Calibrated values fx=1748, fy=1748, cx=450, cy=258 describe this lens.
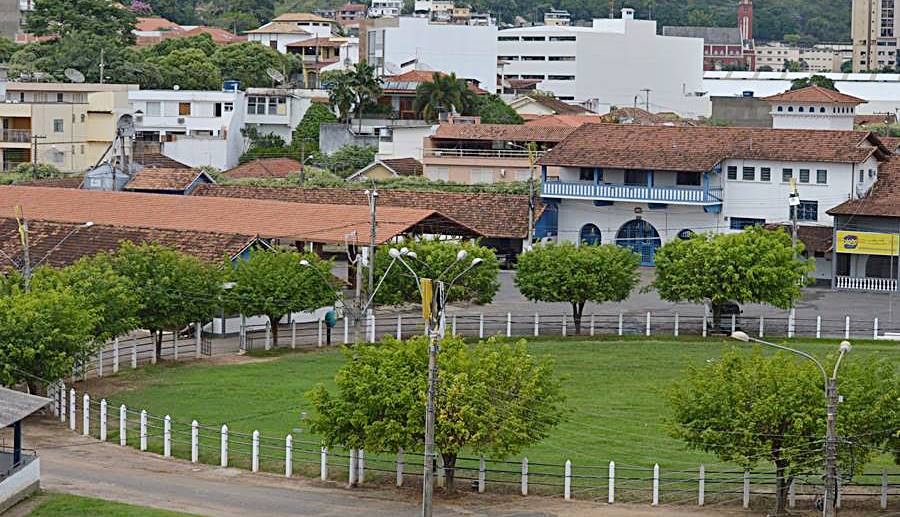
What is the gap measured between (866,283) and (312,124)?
51.4 metres

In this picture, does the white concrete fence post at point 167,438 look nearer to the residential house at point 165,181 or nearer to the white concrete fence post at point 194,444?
the white concrete fence post at point 194,444

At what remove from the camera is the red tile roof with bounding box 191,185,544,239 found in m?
72.9

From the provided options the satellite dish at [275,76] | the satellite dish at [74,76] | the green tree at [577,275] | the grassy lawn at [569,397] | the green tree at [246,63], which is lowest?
the grassy lawn at [569,397]

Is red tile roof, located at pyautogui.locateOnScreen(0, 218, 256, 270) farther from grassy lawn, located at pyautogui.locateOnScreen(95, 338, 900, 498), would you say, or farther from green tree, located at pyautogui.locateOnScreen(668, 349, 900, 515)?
green tree, located at pyautogui.locateOnScreen(668, 349, 900, 515)

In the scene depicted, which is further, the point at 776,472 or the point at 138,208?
the point at 138,208

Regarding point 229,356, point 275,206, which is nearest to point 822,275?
point 275,206

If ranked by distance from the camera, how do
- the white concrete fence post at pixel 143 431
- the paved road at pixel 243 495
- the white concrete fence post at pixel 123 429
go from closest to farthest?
the paved road at pixel 243 495, the white concrete fence post at pixel 143 431, the white concrete fence post at pixel 123 429

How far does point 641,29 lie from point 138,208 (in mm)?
88774

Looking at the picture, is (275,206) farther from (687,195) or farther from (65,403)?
(65,403)

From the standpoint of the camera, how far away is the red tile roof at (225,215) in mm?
63469

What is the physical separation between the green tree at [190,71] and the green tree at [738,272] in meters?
69.2

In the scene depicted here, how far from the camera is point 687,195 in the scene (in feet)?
238

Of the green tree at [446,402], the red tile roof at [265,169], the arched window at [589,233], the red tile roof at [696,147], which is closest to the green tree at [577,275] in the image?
the red tile roof at [696,147]

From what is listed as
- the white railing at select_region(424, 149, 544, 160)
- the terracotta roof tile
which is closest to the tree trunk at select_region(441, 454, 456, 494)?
the terracotta roof tile
